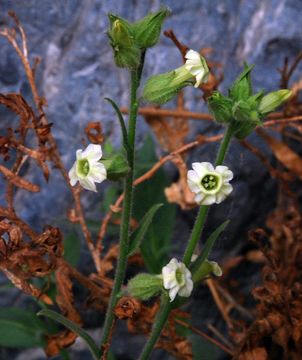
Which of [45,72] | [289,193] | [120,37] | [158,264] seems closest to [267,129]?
[289,193]

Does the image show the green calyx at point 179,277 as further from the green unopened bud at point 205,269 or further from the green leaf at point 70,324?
the green leaf at point 70,324

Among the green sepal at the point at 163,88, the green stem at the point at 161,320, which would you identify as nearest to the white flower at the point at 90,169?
the green sepal at the point at 163,88

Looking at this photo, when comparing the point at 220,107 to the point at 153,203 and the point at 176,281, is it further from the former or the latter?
the point at 153,203

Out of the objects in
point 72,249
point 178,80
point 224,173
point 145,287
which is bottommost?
point 72,249

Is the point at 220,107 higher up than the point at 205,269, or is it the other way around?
the point at 220,107

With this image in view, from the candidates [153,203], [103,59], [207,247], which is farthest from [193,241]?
[103,59]

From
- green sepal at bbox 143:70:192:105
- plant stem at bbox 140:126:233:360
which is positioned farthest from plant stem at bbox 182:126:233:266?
green sepal at bbox 143:70:192:105
